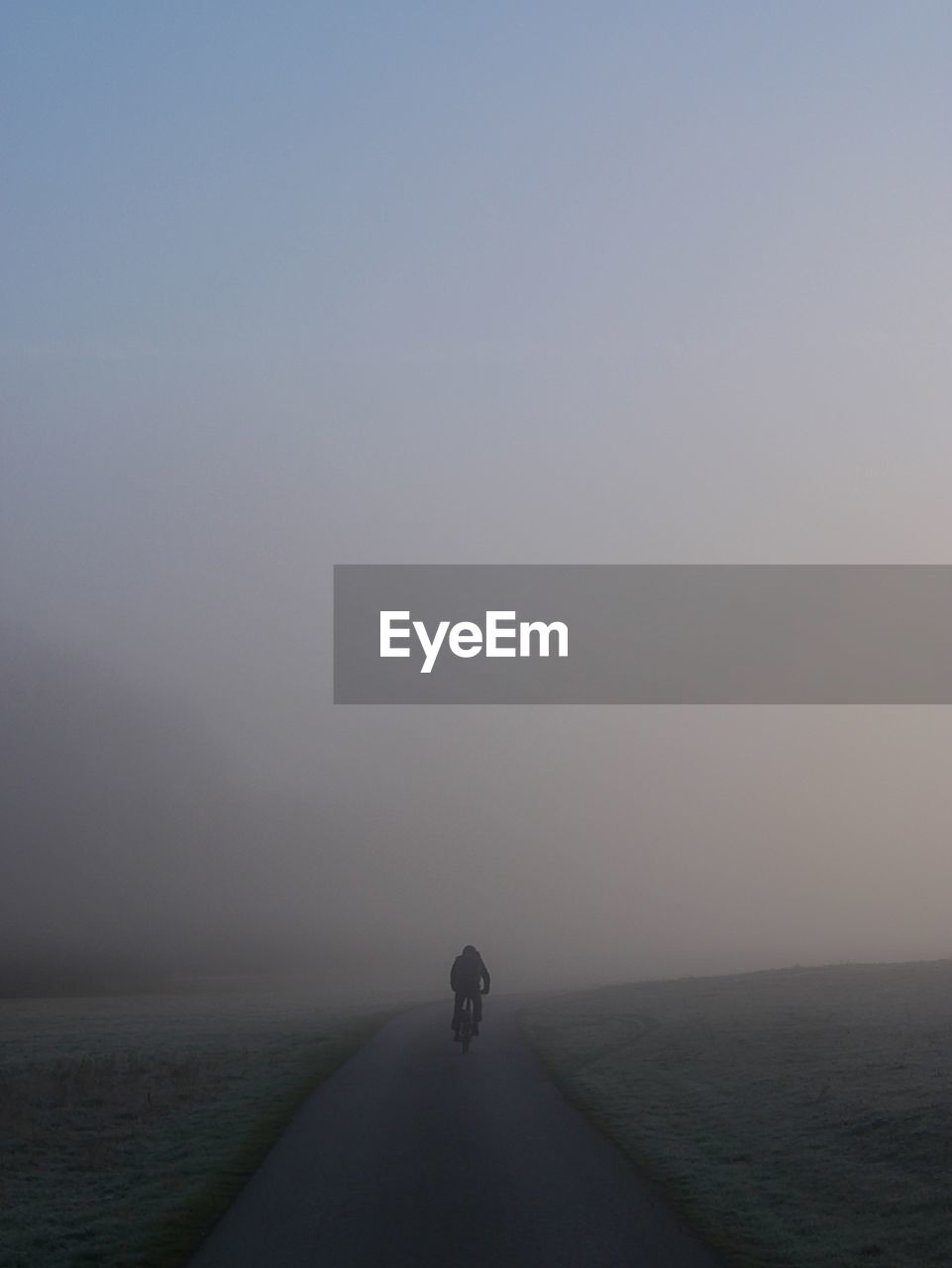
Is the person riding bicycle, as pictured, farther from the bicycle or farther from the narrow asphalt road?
the narrow asphalt road

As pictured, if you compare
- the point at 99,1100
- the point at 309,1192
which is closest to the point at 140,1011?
the point at 99,1100

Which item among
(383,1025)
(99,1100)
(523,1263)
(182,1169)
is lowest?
(383,1025)

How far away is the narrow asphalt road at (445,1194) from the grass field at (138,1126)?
0.64 meters

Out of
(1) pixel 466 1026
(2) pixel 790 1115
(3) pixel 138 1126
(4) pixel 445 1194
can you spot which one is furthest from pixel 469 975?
(4) pixel 445 1194

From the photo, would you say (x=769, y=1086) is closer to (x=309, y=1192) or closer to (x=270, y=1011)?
(x=309, y=1192)

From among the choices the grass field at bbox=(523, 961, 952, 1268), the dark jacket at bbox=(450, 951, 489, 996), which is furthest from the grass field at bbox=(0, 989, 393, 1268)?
the grass field at bbox=(523, 961, 952, 1268)

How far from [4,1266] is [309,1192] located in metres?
3.27

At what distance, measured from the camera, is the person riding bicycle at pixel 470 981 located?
29750 millimetres

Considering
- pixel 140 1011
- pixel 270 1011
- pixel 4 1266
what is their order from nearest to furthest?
pixel 4 1266 < pixel 270 1011 < pixel 140 1011

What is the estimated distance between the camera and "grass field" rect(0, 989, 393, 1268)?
12602 millimetres

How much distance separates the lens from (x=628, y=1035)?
1252 inches

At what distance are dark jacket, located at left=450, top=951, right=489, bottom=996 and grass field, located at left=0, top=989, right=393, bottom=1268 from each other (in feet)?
10.1

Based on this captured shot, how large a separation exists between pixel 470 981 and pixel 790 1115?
12.8m

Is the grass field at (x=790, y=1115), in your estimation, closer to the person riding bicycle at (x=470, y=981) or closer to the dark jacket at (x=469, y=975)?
the person riding bicycle at (x=470, y=981)
